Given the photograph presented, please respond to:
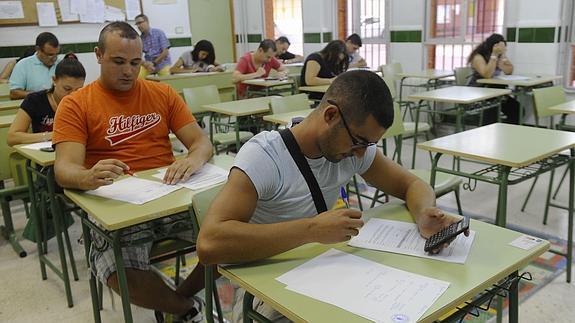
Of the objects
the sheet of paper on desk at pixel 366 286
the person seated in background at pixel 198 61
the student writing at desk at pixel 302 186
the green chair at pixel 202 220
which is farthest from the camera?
the person seated in background at pixel 198 61

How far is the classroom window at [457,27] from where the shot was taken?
21.1 ft

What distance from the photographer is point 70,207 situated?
259cm

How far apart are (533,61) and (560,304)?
4.23 m

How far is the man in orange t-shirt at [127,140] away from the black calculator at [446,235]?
41.7 inches

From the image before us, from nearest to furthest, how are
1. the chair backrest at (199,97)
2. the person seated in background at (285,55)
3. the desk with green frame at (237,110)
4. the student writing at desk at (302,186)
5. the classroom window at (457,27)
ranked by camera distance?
the student writing at desk at (302,186), the desk with green frame at (237,110), the chair backrest at (199,97), the classroom window at (457,27), the person seated in background at (285,55)

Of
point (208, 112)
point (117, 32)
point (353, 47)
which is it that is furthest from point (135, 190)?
point (353, 47)

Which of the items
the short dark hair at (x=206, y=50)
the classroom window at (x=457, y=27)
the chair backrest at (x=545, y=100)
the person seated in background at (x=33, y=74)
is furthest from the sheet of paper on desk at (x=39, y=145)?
the classroom window at (x=457, y=27)

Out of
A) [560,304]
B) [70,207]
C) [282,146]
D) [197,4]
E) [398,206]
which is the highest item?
[197,4]

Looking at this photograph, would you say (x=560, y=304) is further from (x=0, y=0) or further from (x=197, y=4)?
(x=197, y=4)

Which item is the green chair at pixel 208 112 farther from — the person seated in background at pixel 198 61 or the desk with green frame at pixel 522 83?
the desk with green frame at pixel 522 83

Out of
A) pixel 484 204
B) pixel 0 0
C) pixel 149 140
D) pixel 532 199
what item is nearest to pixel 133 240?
pixel 149 140

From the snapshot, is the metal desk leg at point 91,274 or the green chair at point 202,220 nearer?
the green chair at point 202,220

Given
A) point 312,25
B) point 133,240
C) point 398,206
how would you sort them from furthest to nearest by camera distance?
1. point 312,25
2. point 133,240
3. point 398,206

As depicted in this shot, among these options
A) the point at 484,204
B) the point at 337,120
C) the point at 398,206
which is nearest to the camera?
the point at 337,120
